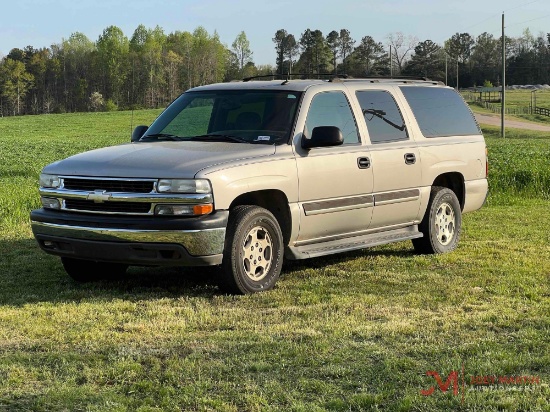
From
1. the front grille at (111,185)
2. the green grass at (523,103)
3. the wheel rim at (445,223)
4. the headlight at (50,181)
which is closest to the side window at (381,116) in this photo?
the wheel rim at (445,223)

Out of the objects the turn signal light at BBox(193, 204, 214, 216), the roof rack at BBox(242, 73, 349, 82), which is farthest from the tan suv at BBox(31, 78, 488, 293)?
the roof rack at BBox(242, 73, 349, 82)

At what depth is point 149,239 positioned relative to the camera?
23.0 ft

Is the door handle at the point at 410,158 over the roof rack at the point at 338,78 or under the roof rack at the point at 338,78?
under

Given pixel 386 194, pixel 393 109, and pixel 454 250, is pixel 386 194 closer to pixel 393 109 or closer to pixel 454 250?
pixel 393 109

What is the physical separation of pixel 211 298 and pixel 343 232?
1724mm

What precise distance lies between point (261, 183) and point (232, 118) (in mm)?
1090

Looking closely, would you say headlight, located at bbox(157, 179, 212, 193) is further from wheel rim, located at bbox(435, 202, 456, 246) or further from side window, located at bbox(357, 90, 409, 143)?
wheel rim, located at bbox(435, 202, 456, 246)

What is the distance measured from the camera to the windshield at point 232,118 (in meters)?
8.07

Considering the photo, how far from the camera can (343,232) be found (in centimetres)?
846

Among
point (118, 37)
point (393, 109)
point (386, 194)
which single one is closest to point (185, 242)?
point (386, 194)

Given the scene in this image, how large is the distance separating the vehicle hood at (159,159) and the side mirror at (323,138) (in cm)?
38

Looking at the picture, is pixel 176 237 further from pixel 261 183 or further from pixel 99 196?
pixel 261 183

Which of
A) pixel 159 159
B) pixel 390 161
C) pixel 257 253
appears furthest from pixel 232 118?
pixel 390 161

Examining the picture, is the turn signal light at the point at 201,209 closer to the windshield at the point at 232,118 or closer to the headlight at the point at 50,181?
the windshield at the point at 232,118
